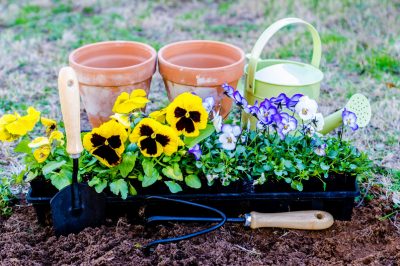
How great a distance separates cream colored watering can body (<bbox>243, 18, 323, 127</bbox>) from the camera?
1.96m

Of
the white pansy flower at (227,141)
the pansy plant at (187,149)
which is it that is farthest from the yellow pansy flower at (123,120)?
the white pansy flower at (227,141)

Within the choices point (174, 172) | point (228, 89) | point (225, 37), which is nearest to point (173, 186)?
point (174, 172)

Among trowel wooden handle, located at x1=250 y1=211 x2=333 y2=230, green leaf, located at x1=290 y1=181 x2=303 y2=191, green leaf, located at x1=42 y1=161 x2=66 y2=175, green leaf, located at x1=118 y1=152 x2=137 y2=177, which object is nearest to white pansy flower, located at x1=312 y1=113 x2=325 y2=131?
green leaf, located at x1=290 y1=181 x2=303 y2=191

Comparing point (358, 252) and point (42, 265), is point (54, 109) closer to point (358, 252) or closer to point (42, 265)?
point (42, 265)

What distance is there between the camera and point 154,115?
1801 millimetres

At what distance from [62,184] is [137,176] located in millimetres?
254

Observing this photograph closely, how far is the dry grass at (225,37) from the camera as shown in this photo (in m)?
2.84

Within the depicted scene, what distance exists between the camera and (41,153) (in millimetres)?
1760

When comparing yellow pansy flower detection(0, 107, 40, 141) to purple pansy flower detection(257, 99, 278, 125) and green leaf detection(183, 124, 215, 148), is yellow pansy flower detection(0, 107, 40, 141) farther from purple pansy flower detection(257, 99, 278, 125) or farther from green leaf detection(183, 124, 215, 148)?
purple pansy flower detection(257, 99, 278, 125)

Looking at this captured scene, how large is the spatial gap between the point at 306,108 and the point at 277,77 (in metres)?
0.32

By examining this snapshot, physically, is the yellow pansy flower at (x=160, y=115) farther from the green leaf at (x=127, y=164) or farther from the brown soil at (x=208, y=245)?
the brown soil at (x=208, y=245)

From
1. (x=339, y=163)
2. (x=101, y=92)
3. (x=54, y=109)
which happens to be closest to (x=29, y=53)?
(x=54, y=109)

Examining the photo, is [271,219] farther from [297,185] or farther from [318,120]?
[318,120]

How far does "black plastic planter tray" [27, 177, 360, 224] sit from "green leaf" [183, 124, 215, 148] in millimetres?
174
